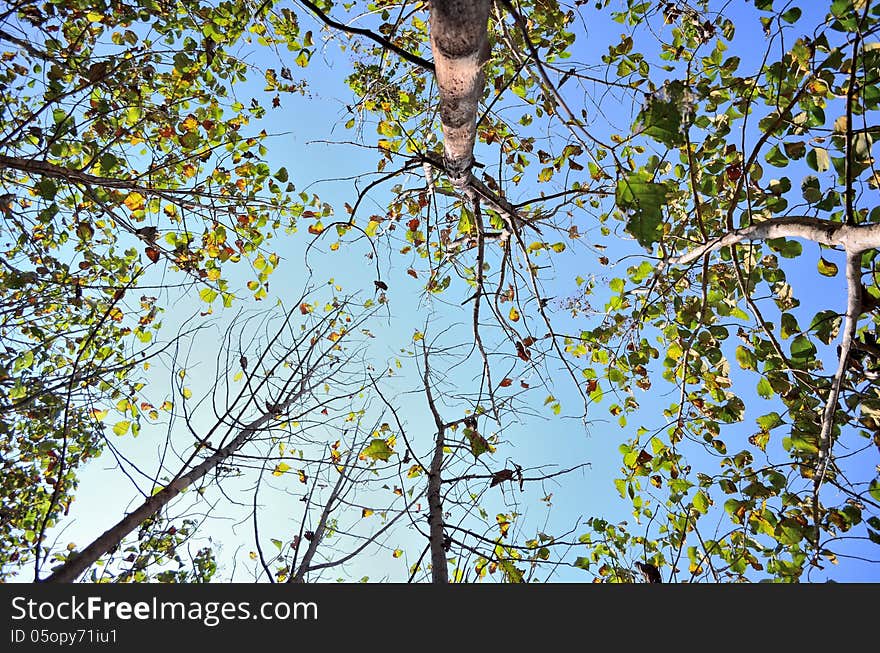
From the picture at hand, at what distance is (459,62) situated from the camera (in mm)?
1392

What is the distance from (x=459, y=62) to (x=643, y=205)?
926 millimetres

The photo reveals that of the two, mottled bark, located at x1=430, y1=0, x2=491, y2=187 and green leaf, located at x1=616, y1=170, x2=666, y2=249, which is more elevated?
mottled bark, located at x1=430, y1=0, x2=491, y2=187

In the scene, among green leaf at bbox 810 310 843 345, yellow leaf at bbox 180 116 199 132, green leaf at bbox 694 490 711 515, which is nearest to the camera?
green leaf at bbox 810 310 843 345

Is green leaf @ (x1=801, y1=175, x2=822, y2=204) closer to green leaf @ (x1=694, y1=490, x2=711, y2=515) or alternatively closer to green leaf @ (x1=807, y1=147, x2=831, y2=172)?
green leaf @ (x1=807, y1=147, x2=831, y2=172)

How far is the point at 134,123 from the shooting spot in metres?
3.33

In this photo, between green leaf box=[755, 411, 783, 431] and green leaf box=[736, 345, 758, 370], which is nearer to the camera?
green leaf box=[755, 411, 783, 431]

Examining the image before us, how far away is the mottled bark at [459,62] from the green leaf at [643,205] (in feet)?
2.30

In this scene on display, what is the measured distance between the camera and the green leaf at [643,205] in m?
1.69

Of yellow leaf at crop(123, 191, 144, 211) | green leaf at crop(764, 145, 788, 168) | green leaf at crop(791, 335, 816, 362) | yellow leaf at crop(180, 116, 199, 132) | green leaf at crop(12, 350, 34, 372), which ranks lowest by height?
green leaf at crop(791, 335, 816, 362)

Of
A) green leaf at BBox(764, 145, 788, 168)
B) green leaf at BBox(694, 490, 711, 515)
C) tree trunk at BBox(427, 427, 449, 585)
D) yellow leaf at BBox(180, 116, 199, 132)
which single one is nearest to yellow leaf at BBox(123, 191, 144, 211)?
yellow leaf at BBox(180, 116, 199, 132)

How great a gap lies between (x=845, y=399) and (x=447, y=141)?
264 centimetres

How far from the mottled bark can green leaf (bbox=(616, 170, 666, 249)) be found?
0.70 meters

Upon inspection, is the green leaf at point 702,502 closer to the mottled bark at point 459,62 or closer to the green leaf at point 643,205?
the green leaf at point 643,205

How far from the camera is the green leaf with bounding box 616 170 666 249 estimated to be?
1.69 metres
